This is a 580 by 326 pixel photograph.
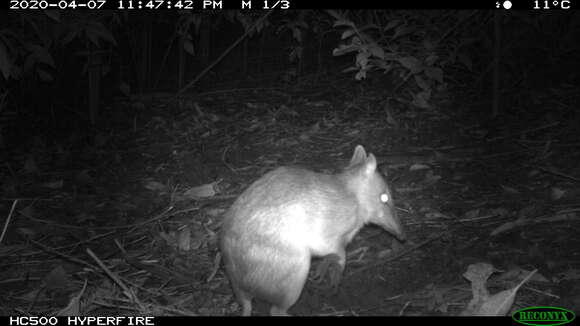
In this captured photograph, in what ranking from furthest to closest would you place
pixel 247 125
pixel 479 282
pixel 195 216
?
pixel 247 125 → pixel 195 216 → pixel 479 282

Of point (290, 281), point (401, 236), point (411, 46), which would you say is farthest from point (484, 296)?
point (411, 46)

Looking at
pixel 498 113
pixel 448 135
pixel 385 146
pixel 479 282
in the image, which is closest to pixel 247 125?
pixel 385 146

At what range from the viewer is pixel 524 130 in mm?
5832

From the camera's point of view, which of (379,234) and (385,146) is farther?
(385,146)

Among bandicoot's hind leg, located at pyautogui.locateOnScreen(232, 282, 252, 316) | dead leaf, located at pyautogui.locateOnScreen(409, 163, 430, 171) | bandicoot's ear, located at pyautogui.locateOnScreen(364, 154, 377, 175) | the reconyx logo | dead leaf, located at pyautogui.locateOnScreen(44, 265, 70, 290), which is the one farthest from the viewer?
dead leaf, located at pyautogui.locateOnScreen(409, 163, 430, 171)

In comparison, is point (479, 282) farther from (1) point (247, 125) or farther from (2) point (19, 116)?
(2) point (19, 116)

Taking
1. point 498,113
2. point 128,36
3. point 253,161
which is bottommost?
point 253,161

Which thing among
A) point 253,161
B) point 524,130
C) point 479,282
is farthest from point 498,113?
point 479,282

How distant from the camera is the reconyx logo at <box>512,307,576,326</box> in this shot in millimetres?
2955

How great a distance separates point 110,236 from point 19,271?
2.33 ft

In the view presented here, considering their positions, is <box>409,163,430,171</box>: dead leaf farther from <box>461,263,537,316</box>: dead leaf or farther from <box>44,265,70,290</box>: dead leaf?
<box>44,265,70,290</box>: dead leaf

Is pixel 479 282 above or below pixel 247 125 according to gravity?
below

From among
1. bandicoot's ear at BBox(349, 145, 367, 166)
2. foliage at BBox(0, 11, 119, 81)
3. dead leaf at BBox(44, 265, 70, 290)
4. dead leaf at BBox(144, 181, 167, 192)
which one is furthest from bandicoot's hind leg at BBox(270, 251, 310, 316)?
foliage at BBox(0, 11, 119, 81)

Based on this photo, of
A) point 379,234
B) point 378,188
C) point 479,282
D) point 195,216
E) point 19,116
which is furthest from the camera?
point 19,116
